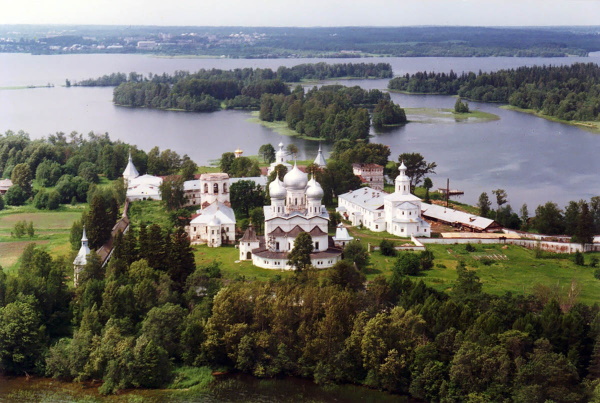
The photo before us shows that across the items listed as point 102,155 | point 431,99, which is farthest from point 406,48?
point 102,155

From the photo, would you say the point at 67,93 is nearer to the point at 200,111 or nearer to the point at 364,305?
the point at 200,111

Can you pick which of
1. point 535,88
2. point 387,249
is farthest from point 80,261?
point 535,88

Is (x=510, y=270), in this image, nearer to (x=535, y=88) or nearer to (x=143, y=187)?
→ (x=143, y=187)

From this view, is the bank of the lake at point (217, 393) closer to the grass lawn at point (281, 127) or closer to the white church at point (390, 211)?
the white church at point (390, 211)

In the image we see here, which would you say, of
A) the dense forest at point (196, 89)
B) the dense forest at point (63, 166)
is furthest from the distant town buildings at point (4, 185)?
the dense forest at point (196, 89)

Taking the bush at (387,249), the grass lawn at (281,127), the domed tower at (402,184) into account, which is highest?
the domed tower at (402,184)
